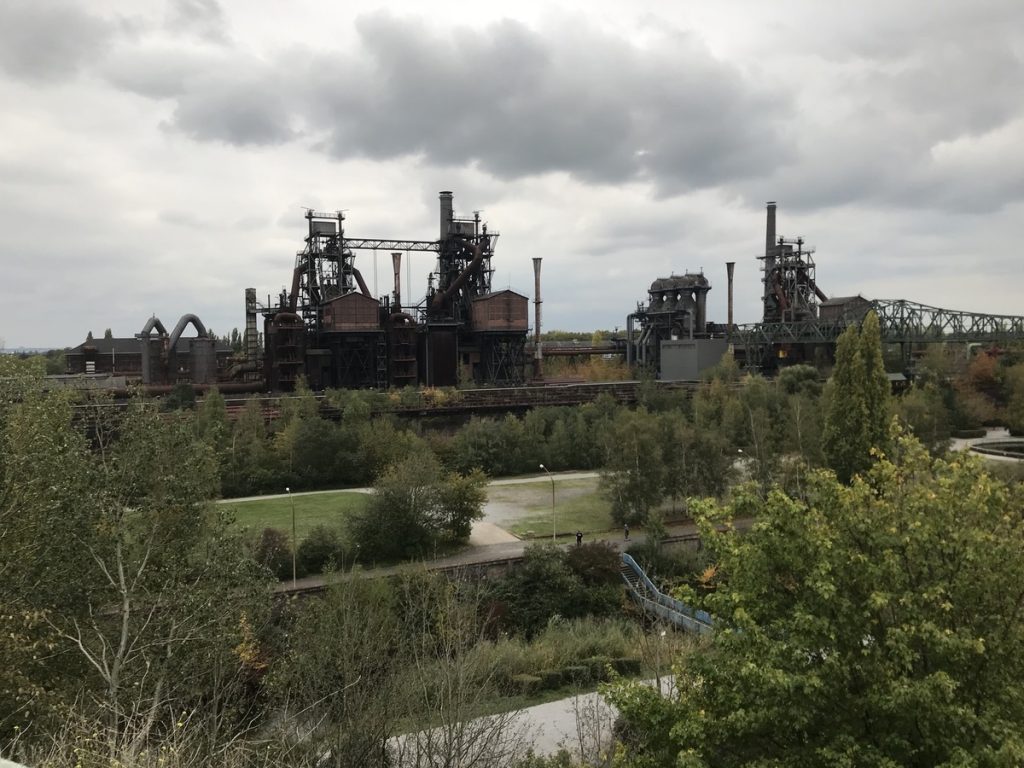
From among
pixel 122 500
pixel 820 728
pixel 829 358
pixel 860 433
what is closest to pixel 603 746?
pixel 820 728

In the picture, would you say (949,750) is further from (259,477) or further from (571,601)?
(259,477)

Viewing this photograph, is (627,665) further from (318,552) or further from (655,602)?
(318,552)

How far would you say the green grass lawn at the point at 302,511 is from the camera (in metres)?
27.4

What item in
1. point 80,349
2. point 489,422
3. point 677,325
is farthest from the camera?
point 677,325

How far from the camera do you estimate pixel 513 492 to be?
115 feet

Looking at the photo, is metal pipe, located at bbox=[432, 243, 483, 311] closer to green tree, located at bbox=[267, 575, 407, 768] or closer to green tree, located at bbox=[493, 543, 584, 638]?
green tree, located at bbox=[493, 543, 584, 638]

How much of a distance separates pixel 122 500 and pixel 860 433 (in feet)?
79.2

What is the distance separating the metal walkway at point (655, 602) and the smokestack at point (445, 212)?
3947 centimetres

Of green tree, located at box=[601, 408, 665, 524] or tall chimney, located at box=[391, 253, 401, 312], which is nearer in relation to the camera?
green tree, located at box=[601, 408, 665, 524]

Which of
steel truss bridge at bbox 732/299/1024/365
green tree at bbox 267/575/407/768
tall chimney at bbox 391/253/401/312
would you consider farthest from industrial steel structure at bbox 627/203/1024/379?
green tree at bbox 267/575/407/768

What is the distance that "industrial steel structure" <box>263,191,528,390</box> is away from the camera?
5103 cm

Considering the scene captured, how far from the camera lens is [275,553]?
73.6ft

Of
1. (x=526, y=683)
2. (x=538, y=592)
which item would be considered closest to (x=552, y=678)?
(x=526, y=683)

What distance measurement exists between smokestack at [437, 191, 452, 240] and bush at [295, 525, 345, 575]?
1517 inches
